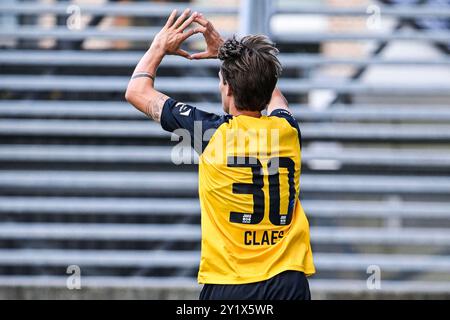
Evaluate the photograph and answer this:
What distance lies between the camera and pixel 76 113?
7203mm

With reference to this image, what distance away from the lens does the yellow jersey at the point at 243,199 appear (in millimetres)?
4129

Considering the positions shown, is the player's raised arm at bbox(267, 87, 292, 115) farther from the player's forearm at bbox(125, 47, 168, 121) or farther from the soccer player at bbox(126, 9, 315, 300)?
the player's forearm at bbox(125, 47, 168, 121)

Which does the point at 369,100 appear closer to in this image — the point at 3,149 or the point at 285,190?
the point at 3,149

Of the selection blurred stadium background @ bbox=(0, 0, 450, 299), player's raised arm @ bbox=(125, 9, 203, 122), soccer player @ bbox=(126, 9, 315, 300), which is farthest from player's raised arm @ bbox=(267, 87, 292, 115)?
blurred stadium background @ bbox=(0, 0, 450, 299)

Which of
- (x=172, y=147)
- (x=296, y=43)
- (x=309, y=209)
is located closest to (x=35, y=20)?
(x=172, y=147)

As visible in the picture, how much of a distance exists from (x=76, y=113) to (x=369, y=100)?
361 centimetres

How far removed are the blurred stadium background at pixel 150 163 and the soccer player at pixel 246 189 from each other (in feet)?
9.37

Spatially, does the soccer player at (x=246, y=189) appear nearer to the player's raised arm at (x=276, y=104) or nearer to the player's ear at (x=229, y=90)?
the player's ear at (x=229, y=90)

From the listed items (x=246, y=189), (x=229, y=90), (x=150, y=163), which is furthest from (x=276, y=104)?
(x=150, y=163)

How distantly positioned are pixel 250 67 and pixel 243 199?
0.61 meters

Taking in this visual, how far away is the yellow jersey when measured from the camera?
13.5 ft

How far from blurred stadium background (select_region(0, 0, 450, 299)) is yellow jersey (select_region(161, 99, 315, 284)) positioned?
9.42ft

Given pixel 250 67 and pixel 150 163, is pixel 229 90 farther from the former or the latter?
pixel 150 163

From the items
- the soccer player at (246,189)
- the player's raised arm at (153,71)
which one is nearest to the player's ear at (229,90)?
the soccer player at (246,189)
